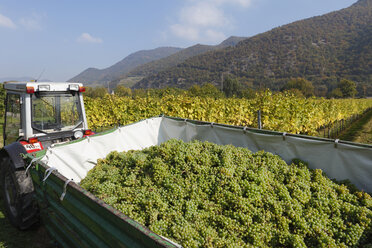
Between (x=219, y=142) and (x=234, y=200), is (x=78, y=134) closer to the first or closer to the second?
(x=219, y=142)

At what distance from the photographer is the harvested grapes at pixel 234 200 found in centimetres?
205

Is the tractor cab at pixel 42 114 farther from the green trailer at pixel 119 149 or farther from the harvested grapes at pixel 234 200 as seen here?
the harvested grapes at pixel 234 200

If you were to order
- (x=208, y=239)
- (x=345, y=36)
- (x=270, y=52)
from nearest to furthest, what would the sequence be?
(x=208, y=239) < (x=345, y=36) < (x=270, y=52)

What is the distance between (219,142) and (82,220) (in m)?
2.84

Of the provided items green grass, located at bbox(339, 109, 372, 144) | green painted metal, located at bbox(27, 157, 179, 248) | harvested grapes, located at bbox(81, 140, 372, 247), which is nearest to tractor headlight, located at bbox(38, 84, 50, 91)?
green painted metal, located at bbox(27, 157, 179, 248)

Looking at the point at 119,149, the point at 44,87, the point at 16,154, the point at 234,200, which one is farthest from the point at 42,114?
the point at 234,200

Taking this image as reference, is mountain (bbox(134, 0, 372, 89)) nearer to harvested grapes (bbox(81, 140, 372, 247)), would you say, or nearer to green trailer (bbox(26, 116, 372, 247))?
green trailer (bbox(26, 116, 372, 247))

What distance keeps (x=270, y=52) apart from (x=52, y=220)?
123m

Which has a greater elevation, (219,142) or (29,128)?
(29,128)

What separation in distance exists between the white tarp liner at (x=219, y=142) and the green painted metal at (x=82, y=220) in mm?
724

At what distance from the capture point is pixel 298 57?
9788cm

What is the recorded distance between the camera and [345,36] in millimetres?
99875

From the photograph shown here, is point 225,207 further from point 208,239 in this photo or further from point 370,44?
point 370,44

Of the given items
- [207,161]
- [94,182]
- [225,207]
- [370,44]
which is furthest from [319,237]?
[370,44]
